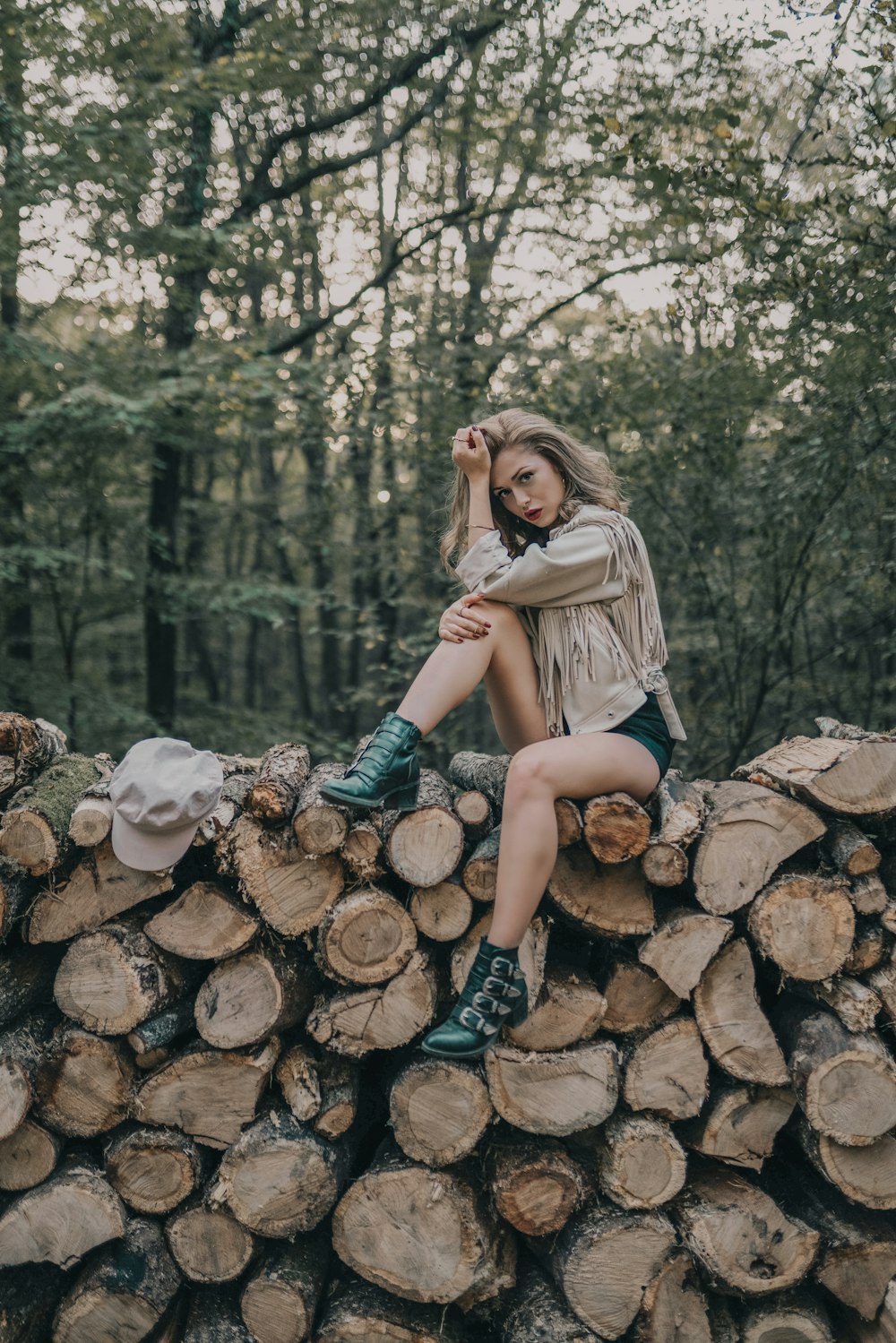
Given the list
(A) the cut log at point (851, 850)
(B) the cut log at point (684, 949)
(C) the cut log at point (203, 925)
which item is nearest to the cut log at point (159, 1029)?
(C) the cut log at point (203, 925)

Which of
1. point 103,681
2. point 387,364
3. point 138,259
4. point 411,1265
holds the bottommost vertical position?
point 103,681

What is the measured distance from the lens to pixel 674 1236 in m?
2.27

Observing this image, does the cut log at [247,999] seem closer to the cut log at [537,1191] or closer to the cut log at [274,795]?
the cut log at [274,795]

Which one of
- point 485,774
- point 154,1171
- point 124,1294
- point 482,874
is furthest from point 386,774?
point 124,1294

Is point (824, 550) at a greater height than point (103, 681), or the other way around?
point (824, 550)

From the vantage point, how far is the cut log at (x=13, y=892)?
2.26 metres

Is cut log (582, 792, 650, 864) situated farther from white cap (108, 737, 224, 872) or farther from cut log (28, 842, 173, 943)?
cut log (28, 842, 173, 943)

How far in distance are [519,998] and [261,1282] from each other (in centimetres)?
101

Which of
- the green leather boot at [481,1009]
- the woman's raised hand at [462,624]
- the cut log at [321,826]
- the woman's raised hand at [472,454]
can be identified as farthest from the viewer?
the woman's raised hand at [472,454]

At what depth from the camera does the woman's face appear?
2777 millimetres

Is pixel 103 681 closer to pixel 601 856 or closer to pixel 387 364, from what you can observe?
pixel 387 364

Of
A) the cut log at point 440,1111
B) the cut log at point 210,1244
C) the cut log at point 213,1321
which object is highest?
the cut log at point 440,1111

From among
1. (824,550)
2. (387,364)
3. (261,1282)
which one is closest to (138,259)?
(387,364)

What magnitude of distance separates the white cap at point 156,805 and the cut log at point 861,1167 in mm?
1780
